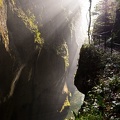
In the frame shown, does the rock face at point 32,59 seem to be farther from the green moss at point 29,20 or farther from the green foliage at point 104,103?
the green foliage at point 104,103

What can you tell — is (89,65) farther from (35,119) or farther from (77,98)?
(77,98)

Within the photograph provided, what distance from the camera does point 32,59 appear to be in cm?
2742

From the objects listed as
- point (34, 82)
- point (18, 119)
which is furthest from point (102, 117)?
point (34, 82)

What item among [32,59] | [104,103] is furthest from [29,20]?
[104,103]

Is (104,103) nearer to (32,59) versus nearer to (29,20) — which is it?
(32,59)

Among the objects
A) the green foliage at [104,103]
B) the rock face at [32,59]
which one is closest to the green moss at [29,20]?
the rock face at [32,59]

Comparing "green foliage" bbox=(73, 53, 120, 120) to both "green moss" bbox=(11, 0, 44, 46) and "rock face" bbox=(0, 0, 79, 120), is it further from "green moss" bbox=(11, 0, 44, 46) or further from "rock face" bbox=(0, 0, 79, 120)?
"green moss" bbox=(11, 0, 44, 46)

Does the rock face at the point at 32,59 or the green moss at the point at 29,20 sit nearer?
the rock face at the point at 32,59

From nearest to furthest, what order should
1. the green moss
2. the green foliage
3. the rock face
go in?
the green foliage < the rock face < the green moss

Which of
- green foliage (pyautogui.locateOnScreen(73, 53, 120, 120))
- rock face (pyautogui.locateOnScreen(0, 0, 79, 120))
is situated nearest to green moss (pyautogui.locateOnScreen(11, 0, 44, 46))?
rock face (pyautogui.locateOnScreen(0, 0, 79, 120))

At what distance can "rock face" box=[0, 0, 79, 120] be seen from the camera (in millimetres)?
22688

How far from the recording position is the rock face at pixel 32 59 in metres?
22.7

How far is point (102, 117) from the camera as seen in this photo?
7887mm

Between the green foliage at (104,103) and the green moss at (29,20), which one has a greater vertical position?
the green foliage at (104,103)
